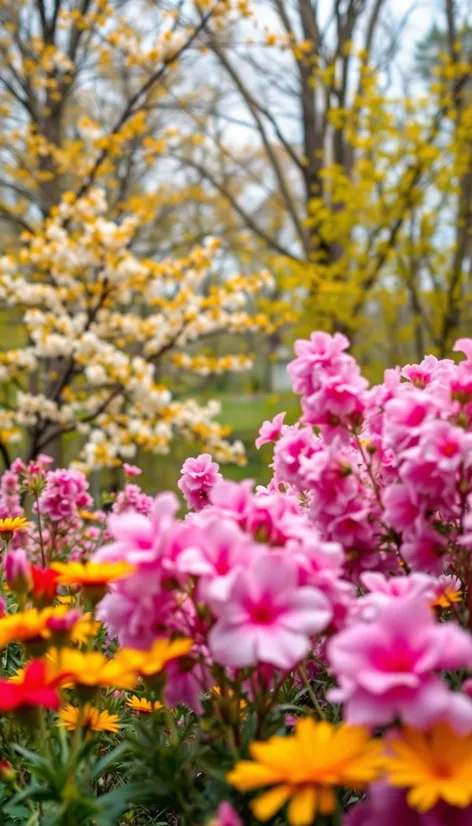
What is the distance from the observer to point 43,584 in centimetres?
105

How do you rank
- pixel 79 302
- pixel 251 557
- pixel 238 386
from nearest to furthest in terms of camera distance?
pixel 251 557 → pixel 79 302 → pixel 238 386

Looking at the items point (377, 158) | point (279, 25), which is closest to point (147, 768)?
point (377, 158)

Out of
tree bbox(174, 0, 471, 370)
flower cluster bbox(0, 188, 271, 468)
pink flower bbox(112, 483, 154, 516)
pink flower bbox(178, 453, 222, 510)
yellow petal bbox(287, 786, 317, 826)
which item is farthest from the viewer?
tree bbox(174, 0, 471, 370)

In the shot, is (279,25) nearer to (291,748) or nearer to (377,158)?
(377,158)

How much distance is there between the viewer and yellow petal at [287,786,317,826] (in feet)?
2.03

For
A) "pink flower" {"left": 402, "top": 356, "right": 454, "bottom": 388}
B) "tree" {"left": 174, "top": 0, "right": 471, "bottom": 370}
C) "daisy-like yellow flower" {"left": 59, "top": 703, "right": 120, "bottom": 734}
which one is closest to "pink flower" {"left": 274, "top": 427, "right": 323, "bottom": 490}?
"pink flower" {"left": 402, "top": 356, "right": 454, "bottom": 388}

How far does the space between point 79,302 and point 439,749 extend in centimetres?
473

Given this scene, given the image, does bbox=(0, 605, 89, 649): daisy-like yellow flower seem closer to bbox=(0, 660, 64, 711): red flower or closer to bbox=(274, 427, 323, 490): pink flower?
bbox=(0, 660, 64, 711): red flower

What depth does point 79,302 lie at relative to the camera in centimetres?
506

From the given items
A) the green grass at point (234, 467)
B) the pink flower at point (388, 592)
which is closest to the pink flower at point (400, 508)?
the pink flower at point (388, 592)

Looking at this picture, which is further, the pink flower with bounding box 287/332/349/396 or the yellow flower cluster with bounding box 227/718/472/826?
the pink flower with bounding box 287/332/349/396

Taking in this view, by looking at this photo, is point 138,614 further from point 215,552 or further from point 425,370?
point 425,370

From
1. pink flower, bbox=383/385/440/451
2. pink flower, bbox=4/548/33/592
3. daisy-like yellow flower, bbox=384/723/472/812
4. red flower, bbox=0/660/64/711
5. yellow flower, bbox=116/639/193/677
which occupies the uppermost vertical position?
pink flower, bbox=383/385/440/451

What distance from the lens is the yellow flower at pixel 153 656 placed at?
816mm
